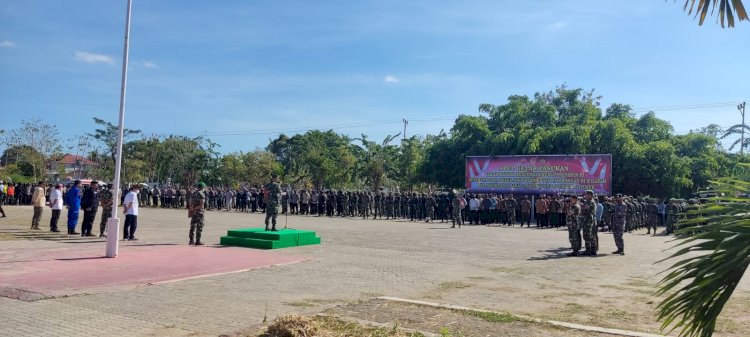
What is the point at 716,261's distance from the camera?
6.95 ft

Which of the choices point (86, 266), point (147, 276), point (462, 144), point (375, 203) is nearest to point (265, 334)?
point (147, 276)

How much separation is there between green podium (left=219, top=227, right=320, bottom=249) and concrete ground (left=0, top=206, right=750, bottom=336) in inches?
17.5

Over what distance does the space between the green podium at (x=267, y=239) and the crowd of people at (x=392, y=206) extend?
86 cm

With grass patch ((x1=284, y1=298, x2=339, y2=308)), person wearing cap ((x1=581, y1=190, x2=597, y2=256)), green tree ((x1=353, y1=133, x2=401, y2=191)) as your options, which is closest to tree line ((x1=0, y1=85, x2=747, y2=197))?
green tree ((x1=353, y1=133, x2=401, y2=191))

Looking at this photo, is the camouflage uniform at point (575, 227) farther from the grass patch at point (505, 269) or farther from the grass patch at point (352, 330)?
the grass patch at point (352, 330)

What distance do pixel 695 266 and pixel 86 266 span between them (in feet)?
34.2

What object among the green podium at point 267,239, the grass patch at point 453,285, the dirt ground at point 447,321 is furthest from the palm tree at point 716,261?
the green podium at point 267,239

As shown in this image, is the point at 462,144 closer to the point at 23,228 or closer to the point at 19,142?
the point at 23,228

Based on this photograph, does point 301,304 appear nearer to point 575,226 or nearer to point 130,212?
point 575,226

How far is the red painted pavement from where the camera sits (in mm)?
8445

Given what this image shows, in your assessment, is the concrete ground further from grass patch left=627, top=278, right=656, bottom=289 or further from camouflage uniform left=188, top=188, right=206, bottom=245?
camouflage uniform left=188, top=188, right=206, bottom=245

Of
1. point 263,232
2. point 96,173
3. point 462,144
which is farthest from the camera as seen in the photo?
point 96,173

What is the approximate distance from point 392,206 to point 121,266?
22.2 metres

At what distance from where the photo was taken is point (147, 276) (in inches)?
368
